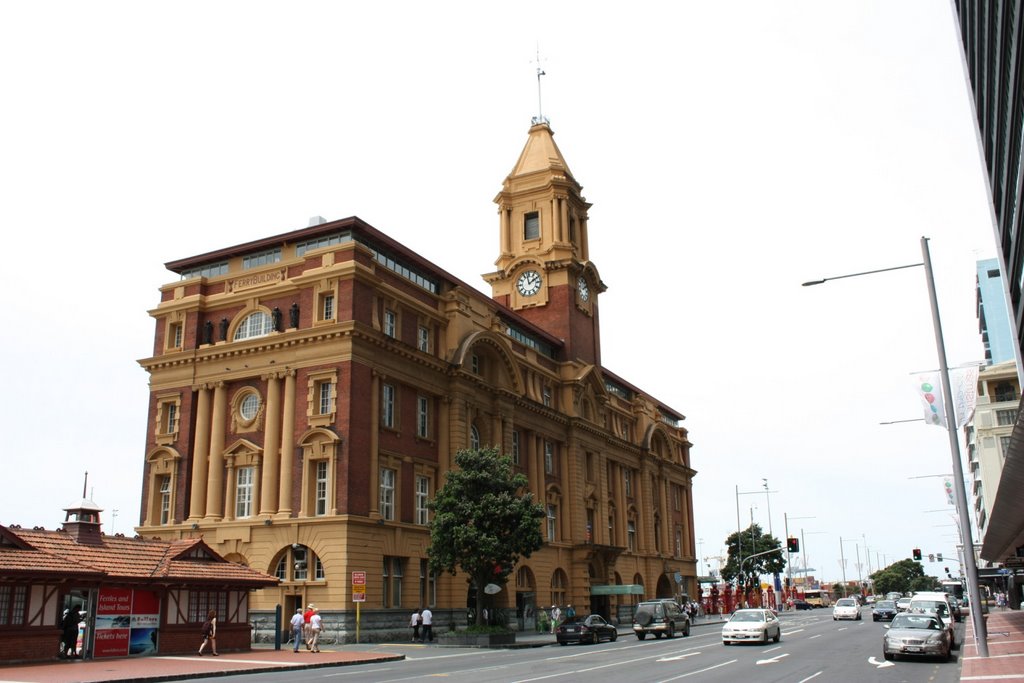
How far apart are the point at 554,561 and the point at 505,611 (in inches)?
336

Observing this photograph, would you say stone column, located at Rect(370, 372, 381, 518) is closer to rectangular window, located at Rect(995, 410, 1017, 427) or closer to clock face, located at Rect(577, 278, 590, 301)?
clock face, located at Rect(577, 278, 590, 301)

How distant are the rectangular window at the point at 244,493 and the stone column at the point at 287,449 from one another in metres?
2.24

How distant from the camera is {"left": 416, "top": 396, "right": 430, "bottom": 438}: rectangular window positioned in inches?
1921

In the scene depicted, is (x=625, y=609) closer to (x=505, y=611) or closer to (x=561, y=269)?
(x=505, y=611)

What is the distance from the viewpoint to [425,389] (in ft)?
161

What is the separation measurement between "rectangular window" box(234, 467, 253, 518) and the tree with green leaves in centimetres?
944

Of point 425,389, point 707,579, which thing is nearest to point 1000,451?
point 707,579

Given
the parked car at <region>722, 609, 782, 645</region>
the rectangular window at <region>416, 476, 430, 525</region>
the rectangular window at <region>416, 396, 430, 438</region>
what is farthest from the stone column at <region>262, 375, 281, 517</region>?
the parked car at <region>722, 609, 782, 645</region>

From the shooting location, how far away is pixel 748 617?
38281mm

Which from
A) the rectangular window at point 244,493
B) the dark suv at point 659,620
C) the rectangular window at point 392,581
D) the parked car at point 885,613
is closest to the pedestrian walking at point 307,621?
the rectangular window at point 392,581

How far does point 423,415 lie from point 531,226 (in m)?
27.2

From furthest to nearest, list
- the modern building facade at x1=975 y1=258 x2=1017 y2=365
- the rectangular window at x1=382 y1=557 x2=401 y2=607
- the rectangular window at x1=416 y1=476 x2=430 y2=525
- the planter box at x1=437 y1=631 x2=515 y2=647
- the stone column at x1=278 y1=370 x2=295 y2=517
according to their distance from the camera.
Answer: the modern building facade at x1=975 y1=258 x2=1017 y2=365 → the rectangular window at x1=416 y1=476 x2=430 y2=525 → the rectangular window at x1=382 y1=557 x2=401 y2=607 → the stone column at x1=278 y1=370 x2=295 y2=517 → the planter box at x1=437 y1=631 x2=515 y2=647

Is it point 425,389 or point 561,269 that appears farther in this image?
point 561,269

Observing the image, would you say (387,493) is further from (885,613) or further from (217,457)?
(885,613)
